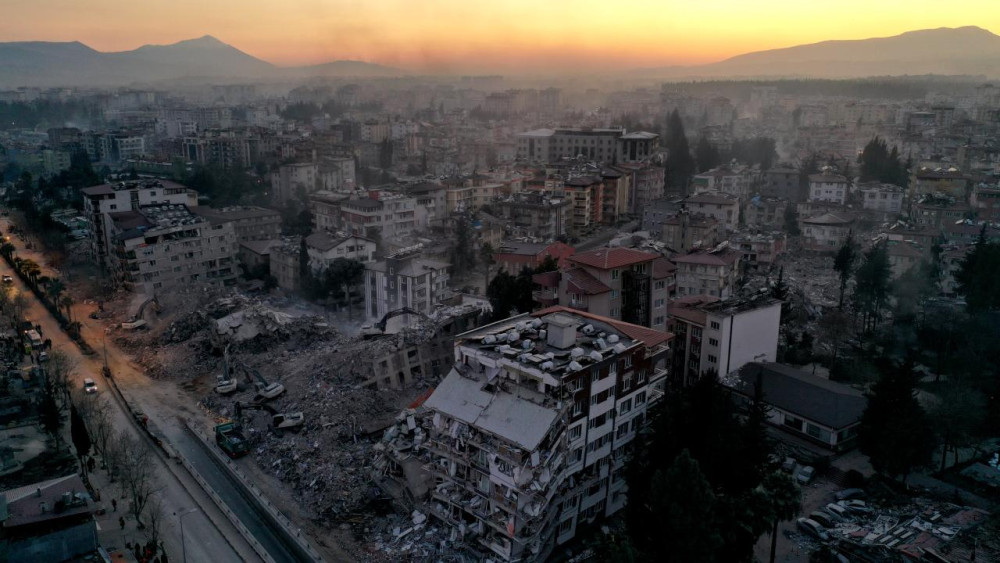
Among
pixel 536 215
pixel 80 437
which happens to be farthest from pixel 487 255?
pixel 80 437

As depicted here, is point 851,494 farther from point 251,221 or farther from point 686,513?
point 251,221

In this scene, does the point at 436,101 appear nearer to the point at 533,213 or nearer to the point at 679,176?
the point at 679,176

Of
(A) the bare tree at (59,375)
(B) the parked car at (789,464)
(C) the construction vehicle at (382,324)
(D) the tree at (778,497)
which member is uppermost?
(D) the tree at (778,497)

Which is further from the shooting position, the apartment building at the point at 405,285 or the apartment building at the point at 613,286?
the apartment building at the point at 405,285

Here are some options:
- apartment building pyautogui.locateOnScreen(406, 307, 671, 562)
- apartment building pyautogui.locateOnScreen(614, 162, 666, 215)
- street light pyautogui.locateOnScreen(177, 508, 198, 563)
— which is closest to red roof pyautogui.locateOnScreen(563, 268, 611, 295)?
apartment building pyautogui.locateOnScreen(406, 307, 671, 562)

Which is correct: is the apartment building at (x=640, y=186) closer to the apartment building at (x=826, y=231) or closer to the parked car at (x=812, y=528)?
the apartment building at (x=826, y=231)

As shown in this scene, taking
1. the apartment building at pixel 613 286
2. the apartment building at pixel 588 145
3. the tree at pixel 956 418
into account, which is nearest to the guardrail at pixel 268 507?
the apartment building at pixel 613 286
